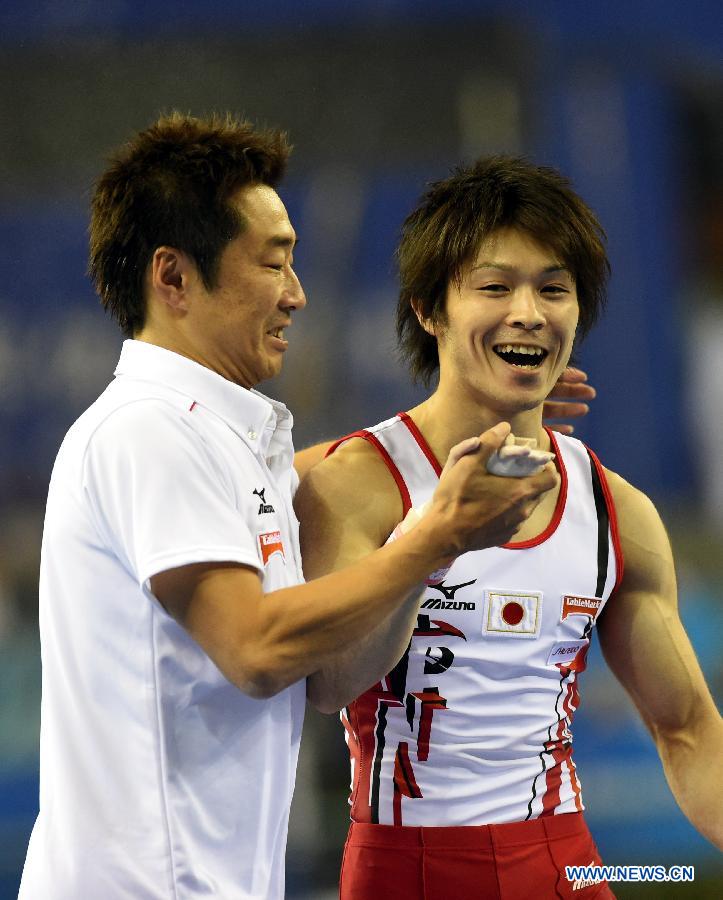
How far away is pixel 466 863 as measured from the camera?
2.79 m

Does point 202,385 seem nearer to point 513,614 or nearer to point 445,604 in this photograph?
point 445,604

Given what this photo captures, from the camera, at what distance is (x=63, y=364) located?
27.1 feet

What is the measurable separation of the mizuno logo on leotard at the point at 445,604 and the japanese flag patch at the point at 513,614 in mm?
46

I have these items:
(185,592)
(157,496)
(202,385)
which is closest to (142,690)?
(185,592)

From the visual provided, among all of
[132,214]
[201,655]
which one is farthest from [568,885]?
[132,214]

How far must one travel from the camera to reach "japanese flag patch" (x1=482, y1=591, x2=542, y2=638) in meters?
2.83

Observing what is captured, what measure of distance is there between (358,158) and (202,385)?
246 inches

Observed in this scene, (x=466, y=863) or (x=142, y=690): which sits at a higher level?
(x=142, y=690)

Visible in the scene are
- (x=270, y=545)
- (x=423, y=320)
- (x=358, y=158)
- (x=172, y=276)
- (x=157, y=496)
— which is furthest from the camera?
(x=358, y=158)

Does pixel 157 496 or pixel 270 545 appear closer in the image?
pixel 157 496

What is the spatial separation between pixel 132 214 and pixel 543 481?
971 mm

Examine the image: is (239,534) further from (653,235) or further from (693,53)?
(693,53)

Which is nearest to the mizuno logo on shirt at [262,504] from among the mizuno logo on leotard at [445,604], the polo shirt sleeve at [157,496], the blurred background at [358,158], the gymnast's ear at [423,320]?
the polo shirt sleeve at [157,496]

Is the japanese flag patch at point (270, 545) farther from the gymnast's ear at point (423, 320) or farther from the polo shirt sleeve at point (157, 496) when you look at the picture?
the gymnast's ear at point (423, 320)
